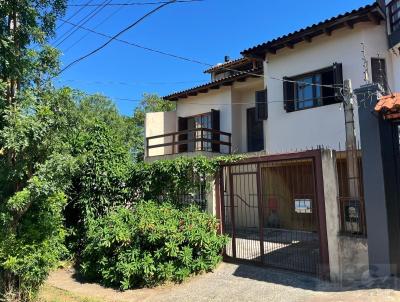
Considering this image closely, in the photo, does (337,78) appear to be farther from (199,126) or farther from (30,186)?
(30,186)

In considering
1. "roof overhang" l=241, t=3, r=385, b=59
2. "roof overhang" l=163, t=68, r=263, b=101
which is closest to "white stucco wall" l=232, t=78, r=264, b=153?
"roof overhang" l=163, t=68, r=263, b=101

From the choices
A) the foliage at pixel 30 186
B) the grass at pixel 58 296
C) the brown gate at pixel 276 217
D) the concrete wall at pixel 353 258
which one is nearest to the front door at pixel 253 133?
the brown gate at pixel 276 217

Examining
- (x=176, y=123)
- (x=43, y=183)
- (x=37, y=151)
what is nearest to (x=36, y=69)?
(x=37, y=151)

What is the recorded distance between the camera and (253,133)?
55.0 ft

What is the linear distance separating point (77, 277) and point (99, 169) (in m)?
2.68

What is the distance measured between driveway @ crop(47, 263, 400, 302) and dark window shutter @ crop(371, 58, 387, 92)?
701 cm

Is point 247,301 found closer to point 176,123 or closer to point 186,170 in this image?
point 186,170

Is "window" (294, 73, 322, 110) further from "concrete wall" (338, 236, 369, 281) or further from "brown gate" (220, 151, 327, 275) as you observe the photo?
"concrete wall" (338, 236, 369, 281)

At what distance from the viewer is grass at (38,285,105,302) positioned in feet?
23.3

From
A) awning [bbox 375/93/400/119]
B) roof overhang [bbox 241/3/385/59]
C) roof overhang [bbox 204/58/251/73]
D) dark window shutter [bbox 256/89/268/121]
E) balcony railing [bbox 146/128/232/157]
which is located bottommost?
awning [bbox 375/93/400/119]

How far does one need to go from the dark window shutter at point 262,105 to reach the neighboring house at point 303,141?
0.04 m

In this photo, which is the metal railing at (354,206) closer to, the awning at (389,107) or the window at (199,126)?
the awning at (389,107)

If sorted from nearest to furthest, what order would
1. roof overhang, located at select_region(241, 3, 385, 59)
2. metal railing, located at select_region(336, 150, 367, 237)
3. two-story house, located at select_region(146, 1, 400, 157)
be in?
1. metal railing, located at select_region(336, 150, 367, 237)
2. roof overhang, located at select_region(241, 3, 385, 59)
3. two-story house, located at select_region(146, 1, 400, 157)

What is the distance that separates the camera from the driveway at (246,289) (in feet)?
20.3
